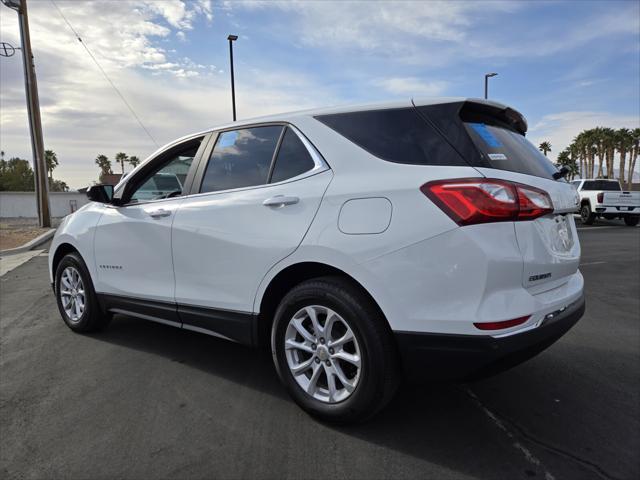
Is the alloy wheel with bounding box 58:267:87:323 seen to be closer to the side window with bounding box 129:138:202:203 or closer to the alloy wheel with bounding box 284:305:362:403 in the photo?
the side window with bounding box 129:138:202:203

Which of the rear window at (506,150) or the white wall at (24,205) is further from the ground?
the rear window at (506,150)

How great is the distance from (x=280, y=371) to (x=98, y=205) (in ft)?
8.41

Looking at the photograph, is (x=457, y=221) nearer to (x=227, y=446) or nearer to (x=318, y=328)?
(x=318, y=328)

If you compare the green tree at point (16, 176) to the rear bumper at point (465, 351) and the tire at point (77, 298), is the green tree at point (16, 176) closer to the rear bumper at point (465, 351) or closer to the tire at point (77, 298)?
the tire at point (77, 298)

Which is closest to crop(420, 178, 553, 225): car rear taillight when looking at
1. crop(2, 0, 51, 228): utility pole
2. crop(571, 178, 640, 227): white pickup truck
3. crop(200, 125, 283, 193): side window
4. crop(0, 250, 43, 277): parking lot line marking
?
crop(200, 125, 283, 193): side window

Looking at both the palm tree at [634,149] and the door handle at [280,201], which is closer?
the door handle at [280,201]

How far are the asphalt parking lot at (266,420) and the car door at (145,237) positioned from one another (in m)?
0.49

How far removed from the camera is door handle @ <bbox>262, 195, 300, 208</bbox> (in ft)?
8.93

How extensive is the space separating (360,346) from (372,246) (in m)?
0.53

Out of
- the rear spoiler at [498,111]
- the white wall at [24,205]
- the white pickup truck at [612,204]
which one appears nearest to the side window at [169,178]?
the rear spoiler at [498,111]

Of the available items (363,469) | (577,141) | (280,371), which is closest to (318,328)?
(280,371)

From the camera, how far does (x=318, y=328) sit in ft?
8.64

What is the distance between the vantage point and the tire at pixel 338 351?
2393mm

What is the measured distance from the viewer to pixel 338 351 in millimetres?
2555
